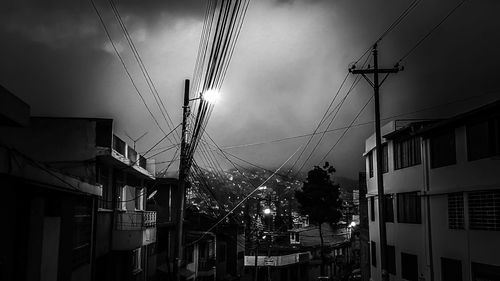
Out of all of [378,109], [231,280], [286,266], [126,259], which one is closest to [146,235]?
[126,259]

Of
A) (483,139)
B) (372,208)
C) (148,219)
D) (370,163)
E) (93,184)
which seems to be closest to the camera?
(93,184)

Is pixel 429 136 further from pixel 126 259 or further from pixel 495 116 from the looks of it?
pixel 126 259

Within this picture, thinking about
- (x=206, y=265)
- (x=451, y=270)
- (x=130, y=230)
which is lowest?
(x=206, y=265)

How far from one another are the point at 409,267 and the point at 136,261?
1542 centimetres

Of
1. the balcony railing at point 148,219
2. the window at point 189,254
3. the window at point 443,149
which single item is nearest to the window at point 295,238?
the window at point 189,254

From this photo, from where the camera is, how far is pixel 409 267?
27688mm

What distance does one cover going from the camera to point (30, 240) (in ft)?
42.7

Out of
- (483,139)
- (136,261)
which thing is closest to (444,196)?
(483,139)

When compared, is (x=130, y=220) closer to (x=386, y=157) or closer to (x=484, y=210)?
(x=386, y=157)

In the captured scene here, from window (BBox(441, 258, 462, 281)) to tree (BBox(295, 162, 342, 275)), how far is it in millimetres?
34003

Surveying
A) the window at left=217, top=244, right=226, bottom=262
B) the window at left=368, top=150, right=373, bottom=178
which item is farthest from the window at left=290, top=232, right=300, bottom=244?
the window at left=368, top=150, right=373, bottom=178

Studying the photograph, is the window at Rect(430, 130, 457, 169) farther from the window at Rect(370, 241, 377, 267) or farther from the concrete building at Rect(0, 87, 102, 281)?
the concrete building at Rect(0, 87, 102, 281)

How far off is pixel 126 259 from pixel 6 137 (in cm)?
1039

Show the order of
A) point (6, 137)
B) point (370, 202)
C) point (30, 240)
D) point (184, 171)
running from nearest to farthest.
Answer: point (30, 240), point (6, 137), point (184, 171), point (370, 202)
